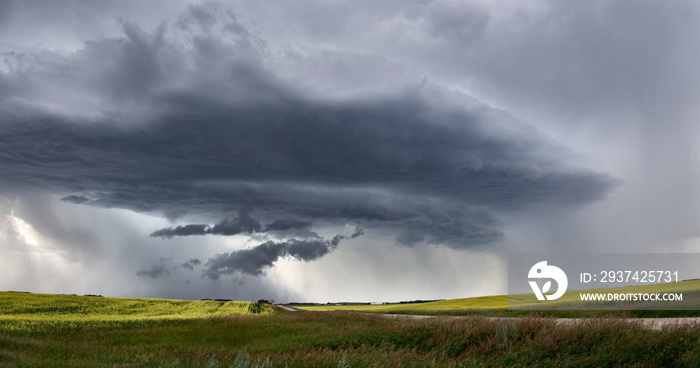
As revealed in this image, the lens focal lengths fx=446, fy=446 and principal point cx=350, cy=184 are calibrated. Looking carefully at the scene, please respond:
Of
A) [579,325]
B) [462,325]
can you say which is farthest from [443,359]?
[579,325]

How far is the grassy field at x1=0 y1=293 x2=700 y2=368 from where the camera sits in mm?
12508

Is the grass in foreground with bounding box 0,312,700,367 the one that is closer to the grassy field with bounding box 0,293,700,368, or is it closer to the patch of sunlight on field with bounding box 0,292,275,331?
the grassy field with bounding box 0,293,700,368

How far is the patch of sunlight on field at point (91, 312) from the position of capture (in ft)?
82.4

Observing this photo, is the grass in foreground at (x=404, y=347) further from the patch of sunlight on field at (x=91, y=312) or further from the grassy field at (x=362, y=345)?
the patch of sunlight on field at (x=91, y=312)

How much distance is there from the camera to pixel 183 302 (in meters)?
46.4

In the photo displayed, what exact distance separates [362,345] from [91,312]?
2986 centimetres

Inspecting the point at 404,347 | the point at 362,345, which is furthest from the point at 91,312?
the point at 404,347

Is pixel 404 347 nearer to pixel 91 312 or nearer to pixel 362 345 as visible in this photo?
pixel 362 345

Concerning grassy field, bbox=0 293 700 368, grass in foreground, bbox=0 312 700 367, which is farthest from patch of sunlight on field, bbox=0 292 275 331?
grass in foreground, bbox=0 312 700 367

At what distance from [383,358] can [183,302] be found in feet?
129

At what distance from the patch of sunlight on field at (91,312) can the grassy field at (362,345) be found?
29.5 inches

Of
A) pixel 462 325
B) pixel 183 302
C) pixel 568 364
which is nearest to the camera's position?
pixel 568 364

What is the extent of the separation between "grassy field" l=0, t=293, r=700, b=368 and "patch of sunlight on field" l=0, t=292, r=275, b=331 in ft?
2.46

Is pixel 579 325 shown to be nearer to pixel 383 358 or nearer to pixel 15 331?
pixel 383 358
